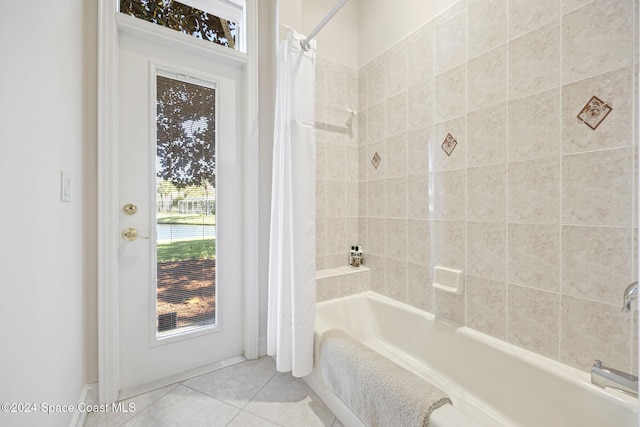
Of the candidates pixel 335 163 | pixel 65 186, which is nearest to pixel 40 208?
pixel 65 186

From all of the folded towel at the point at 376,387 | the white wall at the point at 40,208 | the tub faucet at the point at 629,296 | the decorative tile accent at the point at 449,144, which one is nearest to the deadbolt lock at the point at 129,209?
the white wall at the point at 40,208

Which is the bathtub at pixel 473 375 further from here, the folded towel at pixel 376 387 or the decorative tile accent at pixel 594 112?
the decorative tile accent at pixel 594 112

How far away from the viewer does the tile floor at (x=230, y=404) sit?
4.20 ft

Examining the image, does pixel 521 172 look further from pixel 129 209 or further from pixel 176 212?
pixel 129 209

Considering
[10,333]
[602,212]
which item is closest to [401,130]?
[602,212]

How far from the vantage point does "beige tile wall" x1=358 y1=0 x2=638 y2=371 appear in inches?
39.1

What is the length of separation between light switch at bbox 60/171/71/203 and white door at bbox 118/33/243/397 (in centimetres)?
42

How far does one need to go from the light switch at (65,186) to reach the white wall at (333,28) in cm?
162

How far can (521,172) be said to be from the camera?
1.24 m

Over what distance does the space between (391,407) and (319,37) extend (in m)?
2.35

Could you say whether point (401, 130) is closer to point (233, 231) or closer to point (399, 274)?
point (399, 274)

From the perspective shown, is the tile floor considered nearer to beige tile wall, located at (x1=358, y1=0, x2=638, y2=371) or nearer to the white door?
the white door

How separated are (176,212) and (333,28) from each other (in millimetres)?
1834

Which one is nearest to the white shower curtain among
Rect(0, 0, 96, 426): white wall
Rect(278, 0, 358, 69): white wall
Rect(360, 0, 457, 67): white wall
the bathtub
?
the bathtub
